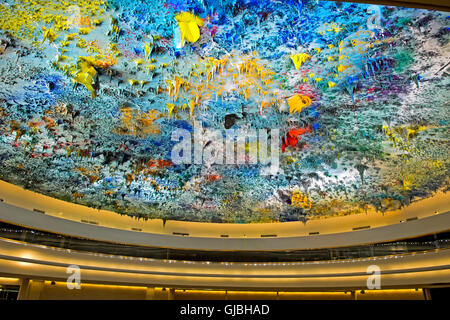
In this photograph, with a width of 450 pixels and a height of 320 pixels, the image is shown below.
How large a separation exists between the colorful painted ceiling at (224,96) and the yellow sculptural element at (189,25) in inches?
1.2

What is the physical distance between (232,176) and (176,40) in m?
6.84

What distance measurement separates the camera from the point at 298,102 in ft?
29.3

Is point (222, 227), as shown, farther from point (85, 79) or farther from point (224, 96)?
point (85, 79)

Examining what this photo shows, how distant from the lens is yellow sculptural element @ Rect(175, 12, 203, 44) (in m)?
6.49

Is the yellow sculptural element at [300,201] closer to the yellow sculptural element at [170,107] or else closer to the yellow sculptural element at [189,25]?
the yellow sculptural element at [170,107]

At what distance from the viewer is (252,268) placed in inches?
704

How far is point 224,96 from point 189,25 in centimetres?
249

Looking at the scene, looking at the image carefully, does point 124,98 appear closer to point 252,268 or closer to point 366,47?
point 366,47

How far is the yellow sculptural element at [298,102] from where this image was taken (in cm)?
875

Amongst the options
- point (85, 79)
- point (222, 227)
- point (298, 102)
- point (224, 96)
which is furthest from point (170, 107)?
point (222, 227)

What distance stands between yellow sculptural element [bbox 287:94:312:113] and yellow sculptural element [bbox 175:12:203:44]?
3.34 metres

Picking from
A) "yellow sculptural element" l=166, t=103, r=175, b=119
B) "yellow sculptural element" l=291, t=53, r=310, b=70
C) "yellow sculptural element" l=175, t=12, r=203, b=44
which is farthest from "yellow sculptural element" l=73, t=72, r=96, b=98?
"yellow sculptural element" l=291, t=53, r=310, b=70

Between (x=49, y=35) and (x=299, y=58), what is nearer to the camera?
(x=49, y=35)

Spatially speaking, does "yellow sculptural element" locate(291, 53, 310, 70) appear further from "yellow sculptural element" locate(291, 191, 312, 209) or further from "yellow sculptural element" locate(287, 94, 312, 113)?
"yellow sculptural element" locate(291, 191, 312, 209)
